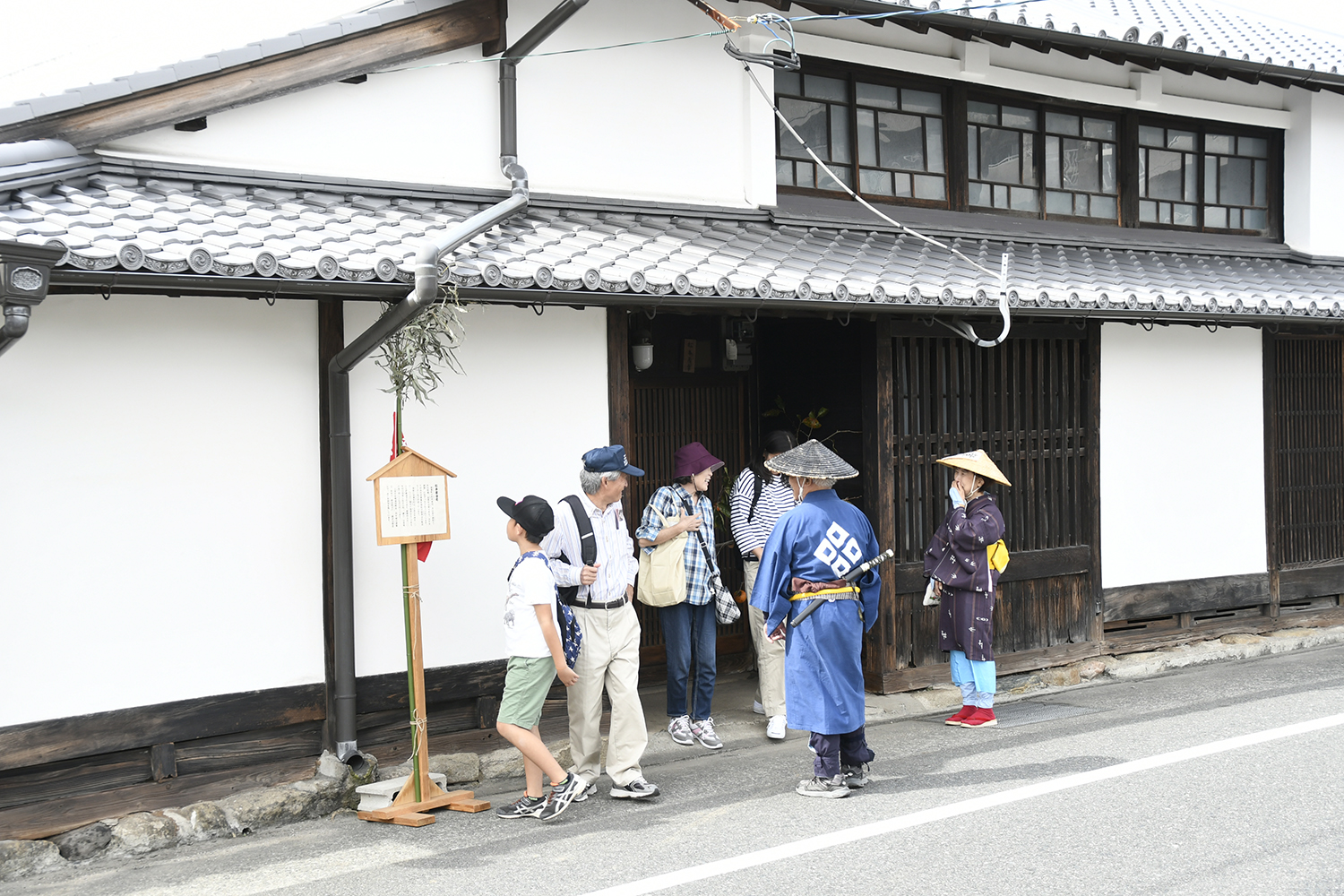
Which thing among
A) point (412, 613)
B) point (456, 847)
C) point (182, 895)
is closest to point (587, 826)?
point (456, 847)

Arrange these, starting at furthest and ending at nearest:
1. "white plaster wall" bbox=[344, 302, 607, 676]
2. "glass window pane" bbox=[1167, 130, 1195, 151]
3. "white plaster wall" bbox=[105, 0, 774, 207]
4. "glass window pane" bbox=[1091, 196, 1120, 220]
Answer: "glass window pane" bbox=[1167, 130, 1195, 151], "glass window pane" bbox=[1091, 196, 1120, 220], "white plaster wall" bbox=[105, 0, 774, 207], "white plaster wall" bbox=[344, 302, 607, 676]

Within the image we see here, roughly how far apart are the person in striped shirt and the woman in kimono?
125cm

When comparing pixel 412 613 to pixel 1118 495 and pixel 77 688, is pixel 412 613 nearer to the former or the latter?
pixel 77 688

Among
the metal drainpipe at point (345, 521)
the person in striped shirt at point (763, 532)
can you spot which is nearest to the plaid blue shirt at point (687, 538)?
the person in striped shirt at point (763, 532)

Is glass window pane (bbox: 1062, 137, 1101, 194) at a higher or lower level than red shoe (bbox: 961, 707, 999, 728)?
higher

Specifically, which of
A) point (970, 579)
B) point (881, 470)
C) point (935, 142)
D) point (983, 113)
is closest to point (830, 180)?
point (935, 142)

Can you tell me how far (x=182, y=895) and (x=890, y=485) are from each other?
593cm

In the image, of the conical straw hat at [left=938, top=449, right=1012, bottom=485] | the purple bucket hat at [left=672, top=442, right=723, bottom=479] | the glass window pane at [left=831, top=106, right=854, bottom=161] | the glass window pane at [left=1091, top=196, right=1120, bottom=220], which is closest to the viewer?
the purple bucket hat at [left=672, top=442, right=723, bottom=479]

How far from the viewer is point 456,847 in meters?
5.98

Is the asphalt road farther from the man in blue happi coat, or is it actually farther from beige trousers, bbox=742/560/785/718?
beige trousers, bbox=742/560/785/718

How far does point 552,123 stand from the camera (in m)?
8.23

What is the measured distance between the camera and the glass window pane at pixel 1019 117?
428 inches

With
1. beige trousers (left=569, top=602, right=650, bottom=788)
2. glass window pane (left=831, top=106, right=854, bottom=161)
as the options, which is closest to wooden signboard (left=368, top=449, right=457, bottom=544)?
beige trousers (left=569, top=602, right=650, bottom=788)

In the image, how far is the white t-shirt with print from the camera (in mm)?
6379
